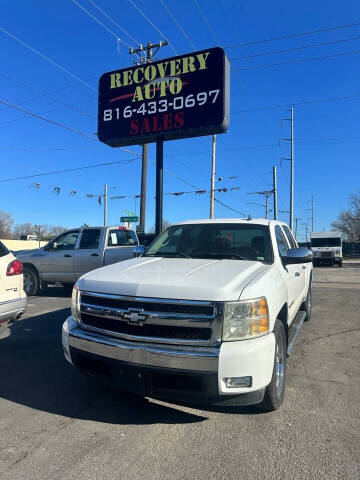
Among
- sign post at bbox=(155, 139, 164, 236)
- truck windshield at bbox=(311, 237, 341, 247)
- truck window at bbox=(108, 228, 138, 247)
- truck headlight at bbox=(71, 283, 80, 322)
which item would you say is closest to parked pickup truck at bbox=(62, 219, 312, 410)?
truck headlight at bbox=(71, 283, 80, 322)

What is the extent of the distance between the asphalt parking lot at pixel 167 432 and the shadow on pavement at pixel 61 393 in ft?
0.03

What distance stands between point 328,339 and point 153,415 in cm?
373

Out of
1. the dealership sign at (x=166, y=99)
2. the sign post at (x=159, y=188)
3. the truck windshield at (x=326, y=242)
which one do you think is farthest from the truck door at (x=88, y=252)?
Result: the truck windshield at (x=326, y=242)

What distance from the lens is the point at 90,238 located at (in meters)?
9.57

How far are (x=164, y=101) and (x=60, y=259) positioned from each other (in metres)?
5.38

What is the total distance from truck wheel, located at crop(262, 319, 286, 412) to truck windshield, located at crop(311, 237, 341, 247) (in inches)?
1088

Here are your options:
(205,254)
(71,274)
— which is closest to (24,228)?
(71,274)

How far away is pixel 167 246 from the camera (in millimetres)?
4719

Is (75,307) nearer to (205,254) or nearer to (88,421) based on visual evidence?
(88,421)

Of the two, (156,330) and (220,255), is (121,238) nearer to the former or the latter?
(220,255)

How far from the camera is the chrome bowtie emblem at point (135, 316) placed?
2.89 meters

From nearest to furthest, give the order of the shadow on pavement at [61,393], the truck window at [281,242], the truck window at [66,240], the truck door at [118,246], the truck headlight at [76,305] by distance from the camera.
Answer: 1. the shadow on pavement at [61,393]
2. the truck headlight at [76,305]
3. the truck window at [281,242]
4. the truck door at [118,246]
5. the truck window at [66,240]

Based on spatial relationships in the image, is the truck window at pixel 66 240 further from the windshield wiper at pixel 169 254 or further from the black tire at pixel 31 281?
the windshield wiper at pixel 169 254

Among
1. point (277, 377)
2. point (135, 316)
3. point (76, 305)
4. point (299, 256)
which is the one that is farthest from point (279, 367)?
point (76, 305)
